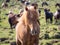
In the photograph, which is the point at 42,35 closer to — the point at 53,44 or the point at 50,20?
the point at 53,44

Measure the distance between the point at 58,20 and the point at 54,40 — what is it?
1095 cm

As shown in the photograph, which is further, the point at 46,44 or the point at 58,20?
the point at 58,20

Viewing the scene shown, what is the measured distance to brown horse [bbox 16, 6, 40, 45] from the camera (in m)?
6.84

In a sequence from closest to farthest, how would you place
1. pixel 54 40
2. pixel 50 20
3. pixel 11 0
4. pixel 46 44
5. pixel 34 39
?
pixel 34 39 → pixel 46 44 → pixel 54 40 → pixel 50 20 → pixel 11 0

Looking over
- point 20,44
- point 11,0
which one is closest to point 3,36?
point 20,44

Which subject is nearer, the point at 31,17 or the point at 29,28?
the point at 31,17

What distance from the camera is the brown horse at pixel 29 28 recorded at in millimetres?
6836

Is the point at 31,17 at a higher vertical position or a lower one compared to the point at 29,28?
higher

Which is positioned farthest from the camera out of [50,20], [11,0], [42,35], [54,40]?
[11,0]

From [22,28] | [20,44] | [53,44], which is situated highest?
[22,28]

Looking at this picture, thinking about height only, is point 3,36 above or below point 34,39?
below

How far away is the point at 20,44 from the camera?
8.09 metres

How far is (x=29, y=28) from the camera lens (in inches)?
287

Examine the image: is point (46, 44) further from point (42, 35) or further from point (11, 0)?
point (11, 0)
